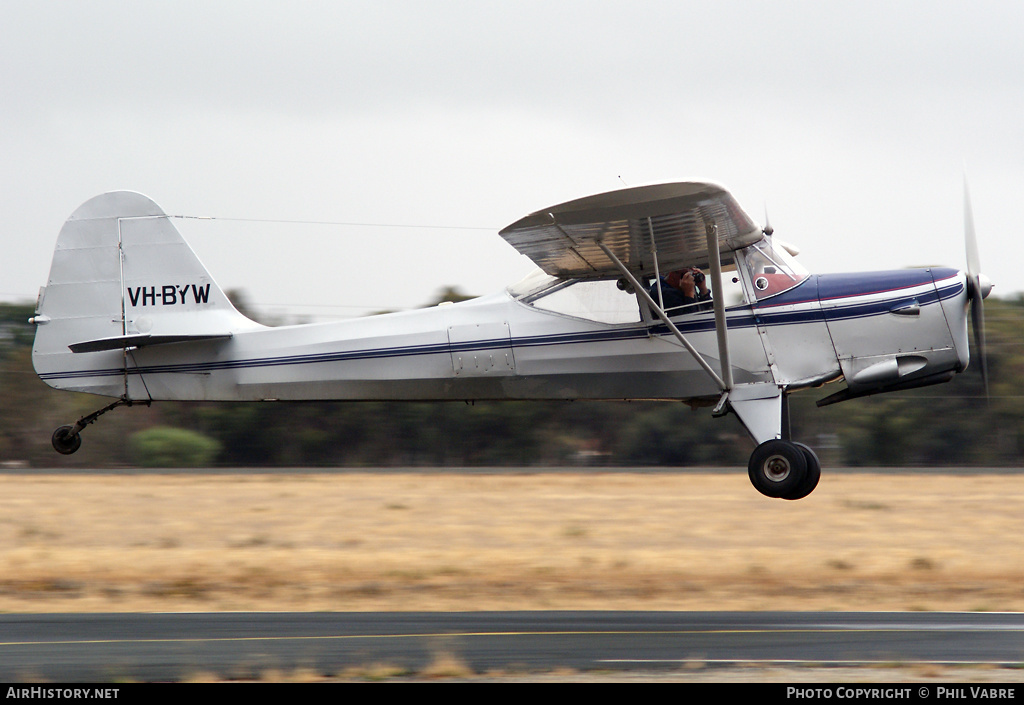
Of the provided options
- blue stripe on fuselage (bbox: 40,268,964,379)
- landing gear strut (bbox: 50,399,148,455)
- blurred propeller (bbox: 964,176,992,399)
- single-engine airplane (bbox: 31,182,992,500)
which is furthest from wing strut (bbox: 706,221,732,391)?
landing gear strut (bbox: 50,399,148,455)

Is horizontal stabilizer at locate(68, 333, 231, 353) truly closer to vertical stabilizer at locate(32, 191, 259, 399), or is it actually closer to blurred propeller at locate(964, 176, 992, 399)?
vertical stabilizer at locate(32, 191, 259, 399)

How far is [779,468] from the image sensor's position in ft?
30.7

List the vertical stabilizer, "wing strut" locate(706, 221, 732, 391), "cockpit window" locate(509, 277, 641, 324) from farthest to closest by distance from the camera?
1. the vertical stabilizer
2. "cockpit window" locate(509, 277, 641, 324)
3. "wing strut" locate(706, 221, 732, 391)

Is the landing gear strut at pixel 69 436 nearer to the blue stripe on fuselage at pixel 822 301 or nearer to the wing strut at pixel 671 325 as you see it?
the blue stripe on fuselage at pixel 822 301

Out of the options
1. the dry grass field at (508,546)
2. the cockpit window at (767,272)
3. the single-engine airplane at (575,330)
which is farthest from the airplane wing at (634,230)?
the dry grass field at (508,546)

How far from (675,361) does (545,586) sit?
5.13 m

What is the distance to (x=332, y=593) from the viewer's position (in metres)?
13.6

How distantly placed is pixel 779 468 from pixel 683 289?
178 centimetres

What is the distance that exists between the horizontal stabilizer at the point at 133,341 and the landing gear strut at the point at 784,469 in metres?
5.19

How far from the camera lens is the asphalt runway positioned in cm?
869

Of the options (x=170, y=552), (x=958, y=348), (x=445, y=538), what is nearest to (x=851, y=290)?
(x=958, y=348)

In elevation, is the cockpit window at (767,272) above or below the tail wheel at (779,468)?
above

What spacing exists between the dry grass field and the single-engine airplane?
11.8ft

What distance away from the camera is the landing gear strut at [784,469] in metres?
9.29
